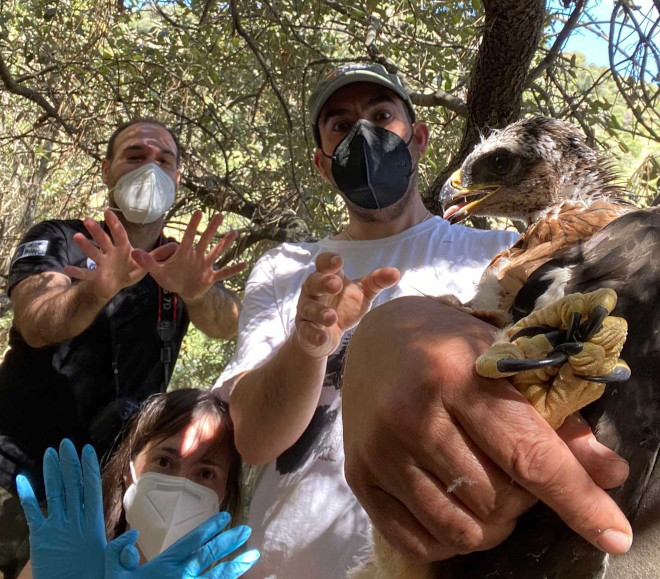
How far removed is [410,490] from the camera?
94 centimetres

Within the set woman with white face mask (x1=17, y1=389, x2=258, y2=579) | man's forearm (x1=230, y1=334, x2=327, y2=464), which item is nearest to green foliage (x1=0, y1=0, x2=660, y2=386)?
woman with white face mask (x1=17, y1=389, x2=258, y2=579)

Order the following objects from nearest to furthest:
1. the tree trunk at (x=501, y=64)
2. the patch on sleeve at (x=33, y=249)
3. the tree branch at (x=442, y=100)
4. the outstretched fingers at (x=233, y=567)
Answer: the outstretched fingers at (x=233, y=567) < the patch on sleeve at (x=33, y=249) < the tree trunk at (x=501, y=64) < the tree branch at (x=442, y=100)

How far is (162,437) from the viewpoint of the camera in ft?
8.77

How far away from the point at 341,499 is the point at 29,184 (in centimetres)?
532

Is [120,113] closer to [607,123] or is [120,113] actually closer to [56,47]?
[56,47]

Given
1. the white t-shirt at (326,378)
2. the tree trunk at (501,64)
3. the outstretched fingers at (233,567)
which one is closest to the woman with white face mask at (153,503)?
the outstretched fingers at (233,567)

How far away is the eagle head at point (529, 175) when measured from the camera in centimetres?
201

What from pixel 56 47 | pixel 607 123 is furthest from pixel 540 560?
pixel 56 47

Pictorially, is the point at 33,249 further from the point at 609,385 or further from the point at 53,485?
the point at 609,385

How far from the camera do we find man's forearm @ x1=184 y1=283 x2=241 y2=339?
3.30 m

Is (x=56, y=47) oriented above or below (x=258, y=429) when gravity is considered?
above

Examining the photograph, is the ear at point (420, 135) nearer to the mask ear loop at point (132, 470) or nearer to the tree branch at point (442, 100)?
the tree branch at point (442, 100)

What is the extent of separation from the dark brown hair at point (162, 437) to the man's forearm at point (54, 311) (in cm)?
53

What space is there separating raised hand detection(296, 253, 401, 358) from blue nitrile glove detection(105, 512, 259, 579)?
2.18 feet
